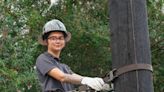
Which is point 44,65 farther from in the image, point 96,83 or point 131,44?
point 131,44

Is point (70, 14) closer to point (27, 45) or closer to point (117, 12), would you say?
point (27, 45)

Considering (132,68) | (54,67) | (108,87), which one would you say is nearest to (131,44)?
(132,68)

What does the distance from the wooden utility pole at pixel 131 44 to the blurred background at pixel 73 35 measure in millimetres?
4200

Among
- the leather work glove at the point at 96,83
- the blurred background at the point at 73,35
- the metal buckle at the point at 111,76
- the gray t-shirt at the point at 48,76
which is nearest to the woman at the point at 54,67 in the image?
the gray t-shirt at the point at 48,76

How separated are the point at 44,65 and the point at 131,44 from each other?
2.93 feet

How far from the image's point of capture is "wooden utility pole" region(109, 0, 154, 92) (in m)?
2.06

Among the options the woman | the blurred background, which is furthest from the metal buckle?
the blurred background

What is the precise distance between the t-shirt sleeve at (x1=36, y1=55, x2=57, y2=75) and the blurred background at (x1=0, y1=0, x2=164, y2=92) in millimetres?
3360

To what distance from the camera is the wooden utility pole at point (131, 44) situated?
81.0 inches

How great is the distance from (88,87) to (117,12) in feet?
1.52

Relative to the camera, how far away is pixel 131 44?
6.79 feet

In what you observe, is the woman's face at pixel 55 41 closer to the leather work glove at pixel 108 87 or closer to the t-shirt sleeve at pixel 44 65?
the t-shirt sleeve at pixel 44 65

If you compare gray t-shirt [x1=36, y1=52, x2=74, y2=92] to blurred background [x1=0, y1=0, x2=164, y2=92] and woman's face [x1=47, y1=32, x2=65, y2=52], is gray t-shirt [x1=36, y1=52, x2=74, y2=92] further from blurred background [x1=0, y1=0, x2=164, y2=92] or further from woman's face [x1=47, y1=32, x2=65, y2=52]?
blurred background [x1=0, y1=0, x2=164, y2=92]

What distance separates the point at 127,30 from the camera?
2.09 m
